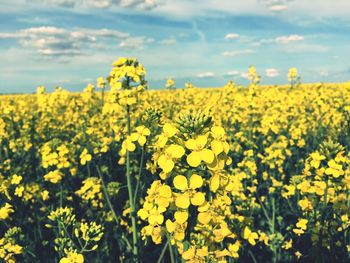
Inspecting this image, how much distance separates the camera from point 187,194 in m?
1.79

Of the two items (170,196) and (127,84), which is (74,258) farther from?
(127,84)

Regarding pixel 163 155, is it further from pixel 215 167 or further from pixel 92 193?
pixel 92 193

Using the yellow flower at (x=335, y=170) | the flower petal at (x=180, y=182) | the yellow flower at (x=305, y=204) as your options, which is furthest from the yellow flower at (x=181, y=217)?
the yellow flower at (x=305, y=204)

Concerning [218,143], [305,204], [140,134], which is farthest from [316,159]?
[218,143]

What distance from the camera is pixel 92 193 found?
462 cm

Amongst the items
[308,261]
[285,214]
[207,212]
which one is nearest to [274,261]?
[308,261]

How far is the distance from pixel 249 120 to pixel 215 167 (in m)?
7.40

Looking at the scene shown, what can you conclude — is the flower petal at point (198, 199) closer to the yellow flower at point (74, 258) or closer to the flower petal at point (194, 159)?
the flower petal at point (194, 159)

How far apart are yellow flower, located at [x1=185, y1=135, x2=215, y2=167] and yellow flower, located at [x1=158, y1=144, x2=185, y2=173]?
0.04 metres

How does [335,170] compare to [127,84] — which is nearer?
[335,170]

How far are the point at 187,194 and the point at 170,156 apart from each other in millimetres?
210

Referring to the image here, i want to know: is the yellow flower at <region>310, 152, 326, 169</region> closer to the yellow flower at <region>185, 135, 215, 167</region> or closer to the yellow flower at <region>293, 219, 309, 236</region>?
the yellow flower at <region>293, 219, 309, 236</region>

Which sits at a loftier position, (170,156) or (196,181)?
(170,156)

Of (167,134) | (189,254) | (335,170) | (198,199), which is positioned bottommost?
(189,254)
